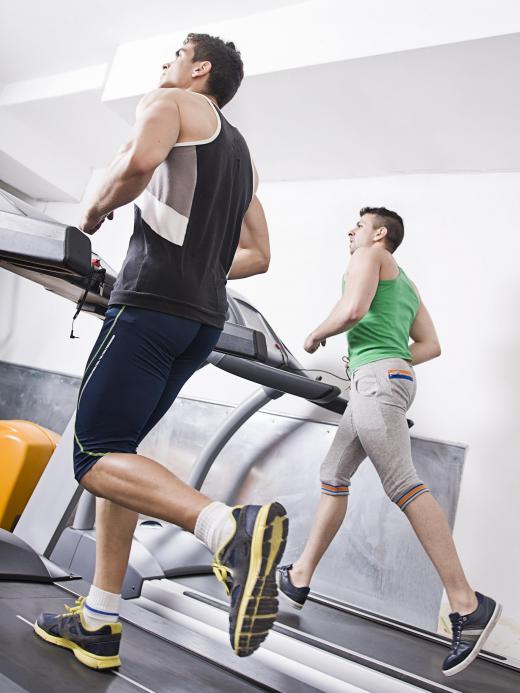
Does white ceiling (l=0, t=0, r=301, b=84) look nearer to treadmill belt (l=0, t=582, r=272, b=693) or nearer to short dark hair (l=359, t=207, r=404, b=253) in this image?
short dark hair (l=359, t=207, r=404, b=253)

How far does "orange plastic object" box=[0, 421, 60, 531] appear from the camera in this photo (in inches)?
99.6

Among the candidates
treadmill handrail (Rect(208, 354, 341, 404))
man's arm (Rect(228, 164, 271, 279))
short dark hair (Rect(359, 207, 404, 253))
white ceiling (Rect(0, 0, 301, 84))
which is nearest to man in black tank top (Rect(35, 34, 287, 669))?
man's arm (Rect(228, 164, 271, 279))

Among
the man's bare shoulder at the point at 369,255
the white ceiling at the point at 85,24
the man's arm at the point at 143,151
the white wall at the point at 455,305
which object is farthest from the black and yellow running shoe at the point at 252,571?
the white ceiling at the point at 85,24

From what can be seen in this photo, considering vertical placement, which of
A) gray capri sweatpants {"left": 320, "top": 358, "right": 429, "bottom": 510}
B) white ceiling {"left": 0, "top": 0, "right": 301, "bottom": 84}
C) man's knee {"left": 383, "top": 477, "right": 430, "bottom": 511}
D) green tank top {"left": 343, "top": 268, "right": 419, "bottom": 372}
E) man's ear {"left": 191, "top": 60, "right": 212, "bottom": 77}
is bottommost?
man's knee {"left": 383, "top": 477, "right": 430, "bottom": 511}

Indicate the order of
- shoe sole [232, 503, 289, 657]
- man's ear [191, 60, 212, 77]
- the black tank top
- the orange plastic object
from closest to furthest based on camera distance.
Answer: shoe sole [232, 503, 289, 657] → the black tank top → man's ear [191, 60, 212, 77] → the orange plastic object

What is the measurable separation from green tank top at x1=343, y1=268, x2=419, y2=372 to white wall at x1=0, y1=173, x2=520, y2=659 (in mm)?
802

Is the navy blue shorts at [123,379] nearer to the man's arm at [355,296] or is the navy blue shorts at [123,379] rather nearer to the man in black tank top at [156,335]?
the man in black tank top at [156,335]

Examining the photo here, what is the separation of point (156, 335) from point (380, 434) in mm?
977

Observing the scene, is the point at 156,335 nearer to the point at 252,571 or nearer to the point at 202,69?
the point at 252,571

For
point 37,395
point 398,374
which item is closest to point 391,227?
point 398,374

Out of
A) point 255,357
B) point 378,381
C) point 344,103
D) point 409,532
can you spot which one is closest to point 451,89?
point 344,103

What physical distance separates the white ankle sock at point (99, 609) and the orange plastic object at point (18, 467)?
52.2 inches

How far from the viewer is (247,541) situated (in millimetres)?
1085

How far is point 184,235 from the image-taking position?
1.33 meters
